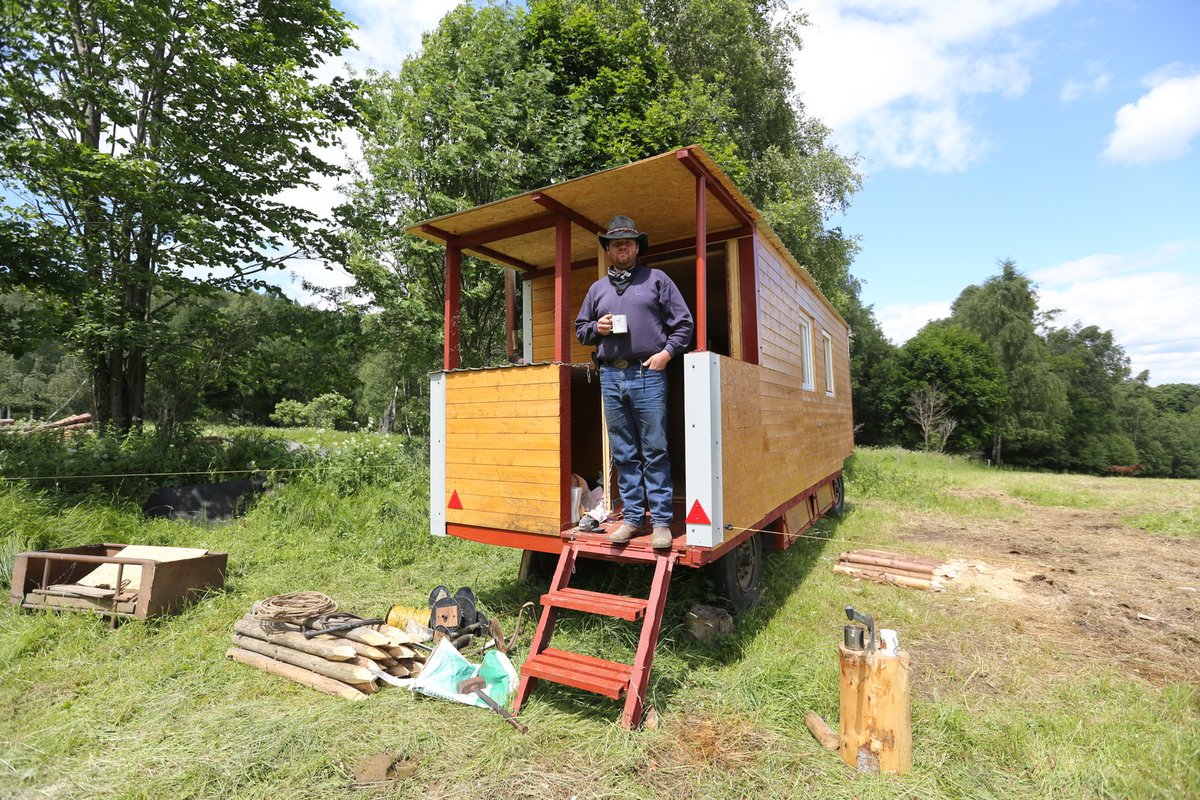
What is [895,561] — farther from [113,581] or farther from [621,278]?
[113,581]

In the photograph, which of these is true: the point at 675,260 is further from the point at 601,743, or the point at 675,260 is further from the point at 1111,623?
the point at 1111,623

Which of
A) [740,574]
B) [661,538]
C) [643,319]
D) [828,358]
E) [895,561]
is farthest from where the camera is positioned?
[828,358]

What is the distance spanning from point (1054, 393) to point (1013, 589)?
3416 cm

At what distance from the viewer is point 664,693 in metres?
3.08

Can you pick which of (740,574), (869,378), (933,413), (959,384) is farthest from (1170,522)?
(869,378)

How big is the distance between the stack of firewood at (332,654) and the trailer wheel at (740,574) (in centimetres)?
209

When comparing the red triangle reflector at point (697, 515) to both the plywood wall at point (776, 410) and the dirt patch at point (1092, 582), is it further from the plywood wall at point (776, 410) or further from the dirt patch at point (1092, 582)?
the dirt patch at point (1092, 582)

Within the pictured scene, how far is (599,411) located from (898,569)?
3440 mm

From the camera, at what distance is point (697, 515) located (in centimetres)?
326

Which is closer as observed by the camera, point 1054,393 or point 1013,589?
point 1013,589

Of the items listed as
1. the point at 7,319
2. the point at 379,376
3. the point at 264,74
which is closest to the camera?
the point at 7,319

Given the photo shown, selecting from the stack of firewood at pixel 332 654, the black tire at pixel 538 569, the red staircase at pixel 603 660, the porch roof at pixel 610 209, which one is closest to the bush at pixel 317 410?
the black tire at pixel 538 569

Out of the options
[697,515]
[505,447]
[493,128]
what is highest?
[493,128]

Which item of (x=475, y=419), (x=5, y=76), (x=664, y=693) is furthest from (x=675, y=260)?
(x=5, y=76)
